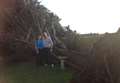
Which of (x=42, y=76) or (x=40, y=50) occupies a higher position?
(x=40, y=50)

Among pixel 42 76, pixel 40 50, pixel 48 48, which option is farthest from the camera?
pixel 40 50

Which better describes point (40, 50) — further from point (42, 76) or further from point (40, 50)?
point (42, 76)

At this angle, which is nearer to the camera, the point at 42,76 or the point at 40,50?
the point at 42,76

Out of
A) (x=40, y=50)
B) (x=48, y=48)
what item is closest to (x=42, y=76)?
(x=48, y=48)

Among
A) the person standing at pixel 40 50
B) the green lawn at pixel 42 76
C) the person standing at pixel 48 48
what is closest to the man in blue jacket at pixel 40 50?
the person standing at pixel 40 50

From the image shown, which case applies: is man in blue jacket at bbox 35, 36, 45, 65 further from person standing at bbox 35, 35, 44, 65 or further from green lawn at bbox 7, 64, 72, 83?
green lawn at bbox 7, 64, 72, 83

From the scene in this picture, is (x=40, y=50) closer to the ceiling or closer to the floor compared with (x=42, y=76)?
closer to the ceiling

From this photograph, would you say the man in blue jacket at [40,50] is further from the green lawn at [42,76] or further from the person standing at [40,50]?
the green lawn at [42,76]

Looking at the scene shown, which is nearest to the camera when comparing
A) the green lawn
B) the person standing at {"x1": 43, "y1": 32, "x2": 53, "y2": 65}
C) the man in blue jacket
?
the green lawn

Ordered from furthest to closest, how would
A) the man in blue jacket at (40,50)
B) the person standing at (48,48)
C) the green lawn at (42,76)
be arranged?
1. the man in blue jacket at (40,50)
2. the person standing at (48,48)
3. the green lawn at (42,76)

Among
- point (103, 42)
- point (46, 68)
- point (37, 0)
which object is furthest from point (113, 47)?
point (37, 0)

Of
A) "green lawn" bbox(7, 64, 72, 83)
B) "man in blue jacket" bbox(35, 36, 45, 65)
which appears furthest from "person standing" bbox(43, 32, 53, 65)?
"green lawn" bbox(7, 64, 72, 83)

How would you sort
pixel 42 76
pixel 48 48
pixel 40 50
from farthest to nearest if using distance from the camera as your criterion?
pixel 40 50 → pixel 48 48 → pixel 42 76

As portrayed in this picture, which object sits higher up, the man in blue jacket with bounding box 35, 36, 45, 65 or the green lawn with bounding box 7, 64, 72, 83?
the man in blue jacket with bounding box 35, 36, 45, 65
